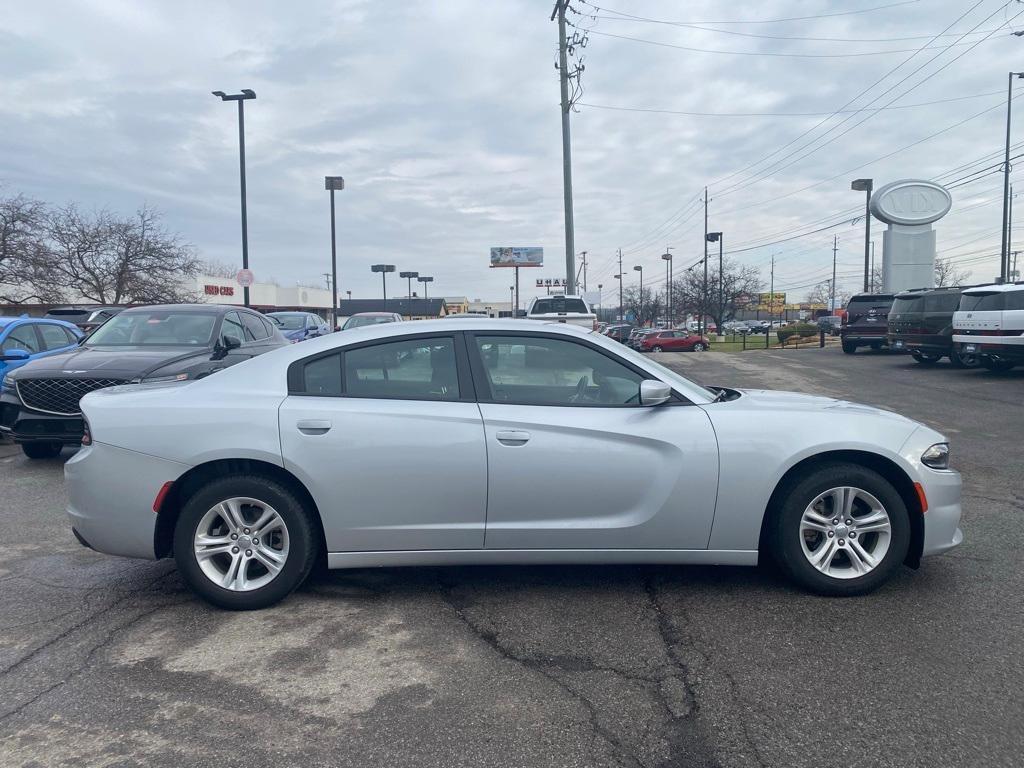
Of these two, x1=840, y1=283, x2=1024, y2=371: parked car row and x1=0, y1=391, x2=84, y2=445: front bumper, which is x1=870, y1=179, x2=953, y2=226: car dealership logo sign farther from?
x1=0, y1=391, x2=84, y2=445: front bumper

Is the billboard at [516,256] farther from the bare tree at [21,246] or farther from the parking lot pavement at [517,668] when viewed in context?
the parking lot pavement at [517,668]

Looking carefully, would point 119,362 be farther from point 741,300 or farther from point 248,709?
point 741,300

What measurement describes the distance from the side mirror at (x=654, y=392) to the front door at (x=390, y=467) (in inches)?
34.0

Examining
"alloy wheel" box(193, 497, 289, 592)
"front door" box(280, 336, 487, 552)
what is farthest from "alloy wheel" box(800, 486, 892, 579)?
"alloy wheel" box(193, 497, 289, 592)

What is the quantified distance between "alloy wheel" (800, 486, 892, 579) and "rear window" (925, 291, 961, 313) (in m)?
15.6

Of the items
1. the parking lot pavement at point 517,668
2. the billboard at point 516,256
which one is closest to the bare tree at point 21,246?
the parking lot pavement at point 517,668

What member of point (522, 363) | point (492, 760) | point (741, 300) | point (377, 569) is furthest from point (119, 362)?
point (741, 300)

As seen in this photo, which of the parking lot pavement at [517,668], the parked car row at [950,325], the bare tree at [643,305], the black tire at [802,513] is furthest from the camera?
the bare tree at [643,305]

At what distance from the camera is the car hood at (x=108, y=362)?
7496 millimetres

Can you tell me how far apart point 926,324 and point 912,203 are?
556 inches

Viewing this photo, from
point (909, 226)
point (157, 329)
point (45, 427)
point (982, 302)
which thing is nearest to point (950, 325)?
point (982, 302)

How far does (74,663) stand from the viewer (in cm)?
349

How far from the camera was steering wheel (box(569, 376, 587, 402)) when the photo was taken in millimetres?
4230

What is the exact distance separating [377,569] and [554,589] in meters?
1.16
